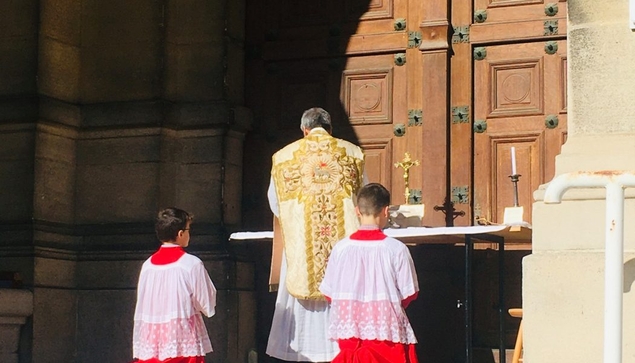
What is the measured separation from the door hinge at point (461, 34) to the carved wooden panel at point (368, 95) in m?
0.55

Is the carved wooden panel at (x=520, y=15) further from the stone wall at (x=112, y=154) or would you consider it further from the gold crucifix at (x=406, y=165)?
the stone wall at (x=112, y=154)

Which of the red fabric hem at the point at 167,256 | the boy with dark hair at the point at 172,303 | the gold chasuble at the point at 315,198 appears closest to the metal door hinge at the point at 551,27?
the gold chasuble at the point at 315,198

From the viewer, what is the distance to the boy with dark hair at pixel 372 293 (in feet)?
23.9

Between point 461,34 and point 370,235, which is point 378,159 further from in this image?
point 370,235

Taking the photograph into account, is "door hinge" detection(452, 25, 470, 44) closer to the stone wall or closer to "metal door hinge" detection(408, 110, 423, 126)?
"metal door hinge" detection(408, 110, 423, 126)

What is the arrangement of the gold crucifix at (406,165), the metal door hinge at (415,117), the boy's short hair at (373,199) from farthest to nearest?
the metal door hinge at (415,117) < the gold crucifix at (406,165) < the boy's short hair at (373,199)

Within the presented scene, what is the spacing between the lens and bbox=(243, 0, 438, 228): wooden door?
10.1 meters

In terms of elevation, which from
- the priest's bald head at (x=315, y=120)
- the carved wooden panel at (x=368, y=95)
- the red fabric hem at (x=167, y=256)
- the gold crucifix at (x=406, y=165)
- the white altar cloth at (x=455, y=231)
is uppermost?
the carved wooden panel at (x=368, y=95)

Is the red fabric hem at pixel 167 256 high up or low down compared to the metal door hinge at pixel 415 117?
down

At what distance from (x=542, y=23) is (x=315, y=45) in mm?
1773

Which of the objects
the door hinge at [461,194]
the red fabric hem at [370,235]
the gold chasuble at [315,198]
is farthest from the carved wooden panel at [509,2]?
the red fabric hem at [370,235]

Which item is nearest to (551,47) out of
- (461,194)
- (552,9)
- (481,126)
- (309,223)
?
(552,9)

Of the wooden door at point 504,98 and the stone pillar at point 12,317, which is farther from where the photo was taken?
the stone pillar at point 12,317

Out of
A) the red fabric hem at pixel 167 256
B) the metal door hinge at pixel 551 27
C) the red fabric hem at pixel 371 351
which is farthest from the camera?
the metal door hinge at pixel 551 27
